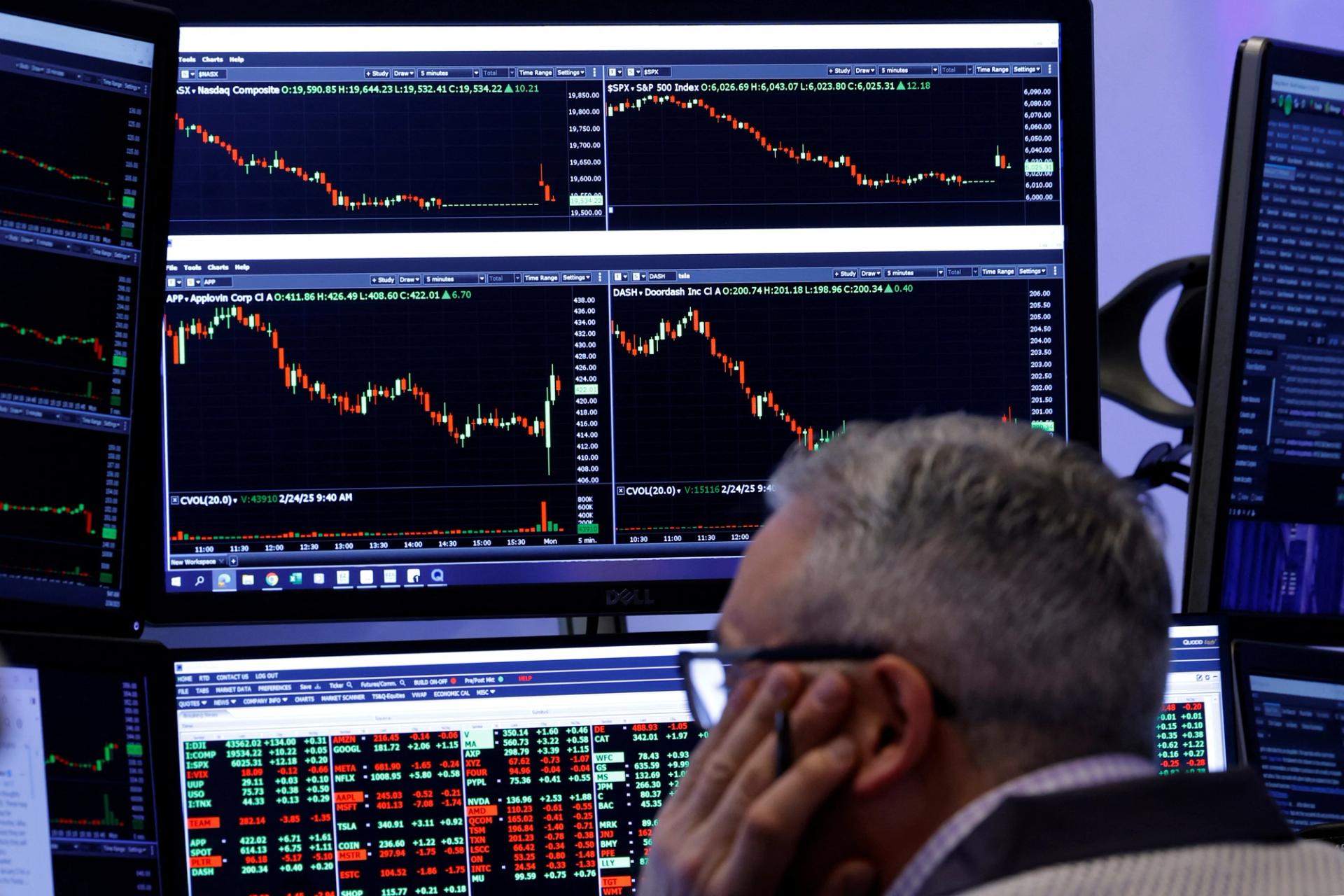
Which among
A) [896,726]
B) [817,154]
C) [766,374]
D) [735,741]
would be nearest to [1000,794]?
[896,726]

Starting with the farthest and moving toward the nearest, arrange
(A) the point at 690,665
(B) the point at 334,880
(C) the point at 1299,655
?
(C) the point at 1299,655
(B) the point at 334,880
(A) the point at 690,665

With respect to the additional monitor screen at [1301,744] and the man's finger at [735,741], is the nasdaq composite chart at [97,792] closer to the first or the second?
the man's finger at [735,741]

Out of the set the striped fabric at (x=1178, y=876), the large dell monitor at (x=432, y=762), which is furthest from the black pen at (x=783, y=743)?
the large dell monitor at (x=432, y=762)

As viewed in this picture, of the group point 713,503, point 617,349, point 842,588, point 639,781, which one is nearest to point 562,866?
point 639,781

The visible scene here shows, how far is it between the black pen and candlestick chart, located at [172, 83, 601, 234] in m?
0.74

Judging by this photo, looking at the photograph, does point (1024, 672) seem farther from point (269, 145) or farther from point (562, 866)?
point (269, 145)

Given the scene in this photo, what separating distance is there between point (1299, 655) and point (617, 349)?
75 centimetres

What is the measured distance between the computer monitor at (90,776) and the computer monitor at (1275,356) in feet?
3.34

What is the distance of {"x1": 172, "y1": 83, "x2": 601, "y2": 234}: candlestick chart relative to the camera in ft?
4.90

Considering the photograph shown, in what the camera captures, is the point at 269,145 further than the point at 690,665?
Yes

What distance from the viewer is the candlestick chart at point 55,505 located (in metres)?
1.28

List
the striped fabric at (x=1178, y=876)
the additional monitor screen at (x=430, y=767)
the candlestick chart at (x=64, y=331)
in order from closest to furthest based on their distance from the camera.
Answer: the striped fabric at (x=1178, y=876), the candlestick chart at (x=64, y=331), the additional monitor screen at (x=430, y=767)

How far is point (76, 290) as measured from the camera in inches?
50.9

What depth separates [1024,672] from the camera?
2.74 ft
